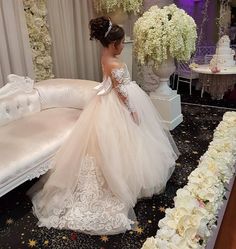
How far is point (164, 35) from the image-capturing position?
112 inches

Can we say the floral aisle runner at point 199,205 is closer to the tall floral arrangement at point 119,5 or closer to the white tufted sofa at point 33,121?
the white tufted sofa at point 33,121

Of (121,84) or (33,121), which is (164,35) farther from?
(33,121)

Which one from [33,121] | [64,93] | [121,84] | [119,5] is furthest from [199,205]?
[119,5]

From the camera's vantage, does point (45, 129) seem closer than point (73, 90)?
Yes

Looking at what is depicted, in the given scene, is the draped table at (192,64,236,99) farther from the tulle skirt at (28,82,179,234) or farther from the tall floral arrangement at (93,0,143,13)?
the tulle skirt at (28,82,179,234)

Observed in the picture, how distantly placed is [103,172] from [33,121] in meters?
0.97

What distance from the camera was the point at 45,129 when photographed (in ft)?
7.80

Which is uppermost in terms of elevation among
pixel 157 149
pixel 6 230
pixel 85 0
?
pixel 85 0

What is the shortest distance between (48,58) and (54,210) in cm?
205

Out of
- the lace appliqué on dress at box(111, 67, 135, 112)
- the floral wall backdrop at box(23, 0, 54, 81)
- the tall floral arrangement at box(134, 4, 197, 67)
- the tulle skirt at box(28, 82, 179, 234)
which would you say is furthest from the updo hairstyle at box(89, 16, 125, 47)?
the floral wall backdrop at box(23, 0, 54, 81)

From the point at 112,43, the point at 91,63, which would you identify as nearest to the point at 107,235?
the point at 112,43

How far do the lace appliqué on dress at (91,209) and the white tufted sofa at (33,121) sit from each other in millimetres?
345

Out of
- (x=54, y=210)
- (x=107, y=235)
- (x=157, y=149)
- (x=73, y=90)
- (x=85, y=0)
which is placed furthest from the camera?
(x=85, y=0)

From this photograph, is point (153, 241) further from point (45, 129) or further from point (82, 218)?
point (45, 129)
